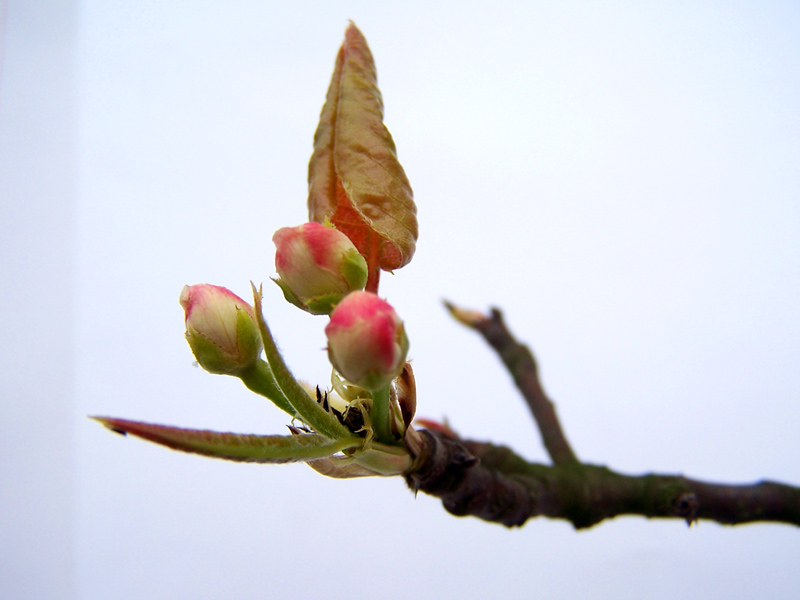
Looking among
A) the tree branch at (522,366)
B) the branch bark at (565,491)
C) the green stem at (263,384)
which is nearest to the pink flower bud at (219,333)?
→ the green stem at (263,384)

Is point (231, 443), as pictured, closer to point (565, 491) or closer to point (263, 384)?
point (263, 384)

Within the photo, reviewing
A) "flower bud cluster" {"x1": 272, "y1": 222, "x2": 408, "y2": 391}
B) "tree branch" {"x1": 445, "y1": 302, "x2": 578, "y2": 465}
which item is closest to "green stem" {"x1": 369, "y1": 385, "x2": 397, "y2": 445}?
"flower bud cluster" {"x1": 272, "y1": 222, "x2": 408, "y2": 391}

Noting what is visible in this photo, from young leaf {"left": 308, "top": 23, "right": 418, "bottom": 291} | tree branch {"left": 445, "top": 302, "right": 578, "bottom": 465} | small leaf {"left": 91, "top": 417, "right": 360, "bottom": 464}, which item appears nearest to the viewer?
small leaf {"left": 91, "top": 417, "right": 360, "bottom": 464}

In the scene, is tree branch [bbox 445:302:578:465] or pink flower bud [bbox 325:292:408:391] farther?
tree branch [bbox 445:302:578:465]

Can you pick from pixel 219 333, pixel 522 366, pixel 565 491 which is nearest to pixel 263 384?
pixel 219 333

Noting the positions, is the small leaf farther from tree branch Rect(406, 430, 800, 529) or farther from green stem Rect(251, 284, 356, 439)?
tree branch Rect(406, 430, 800, 529)

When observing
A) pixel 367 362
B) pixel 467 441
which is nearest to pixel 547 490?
pixel 467 441

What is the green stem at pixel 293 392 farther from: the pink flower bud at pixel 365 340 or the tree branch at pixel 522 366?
the tree branch at pixel 522 366
